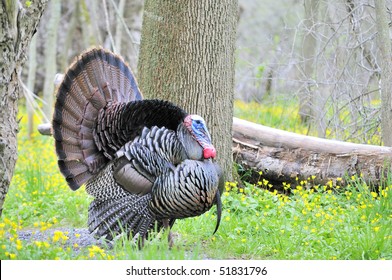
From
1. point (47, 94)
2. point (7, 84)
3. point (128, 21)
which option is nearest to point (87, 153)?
point (7, 84)

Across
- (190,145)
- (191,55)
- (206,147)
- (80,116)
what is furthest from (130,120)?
(191,55)

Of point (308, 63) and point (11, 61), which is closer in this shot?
point (11, 61)

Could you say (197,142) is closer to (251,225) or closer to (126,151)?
(126,151)

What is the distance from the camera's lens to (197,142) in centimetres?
529

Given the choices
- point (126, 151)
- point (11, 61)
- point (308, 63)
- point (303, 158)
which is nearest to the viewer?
point (11, 61)

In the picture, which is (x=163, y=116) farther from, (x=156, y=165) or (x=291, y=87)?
(x=291, y=87)

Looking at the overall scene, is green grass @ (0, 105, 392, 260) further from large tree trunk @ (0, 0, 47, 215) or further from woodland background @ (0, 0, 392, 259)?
large tree trunk @ (0, 0, 47, 215)

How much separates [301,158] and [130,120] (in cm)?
276

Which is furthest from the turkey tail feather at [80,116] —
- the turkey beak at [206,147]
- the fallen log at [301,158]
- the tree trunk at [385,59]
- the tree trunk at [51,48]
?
the tree trunk at [51,48]

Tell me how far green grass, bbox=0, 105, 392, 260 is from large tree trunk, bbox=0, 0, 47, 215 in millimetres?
619

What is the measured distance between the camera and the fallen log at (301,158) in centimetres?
723

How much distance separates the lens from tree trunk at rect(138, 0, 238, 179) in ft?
22.1

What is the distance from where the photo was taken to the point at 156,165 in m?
5.28
